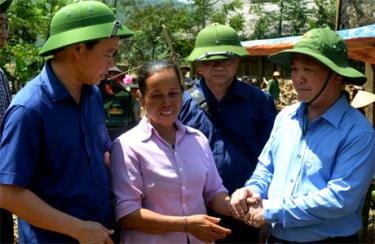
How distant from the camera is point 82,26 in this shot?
1.95 meters

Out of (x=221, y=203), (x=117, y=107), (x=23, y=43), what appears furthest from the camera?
(x=23, y=43)

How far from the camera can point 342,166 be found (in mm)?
2066

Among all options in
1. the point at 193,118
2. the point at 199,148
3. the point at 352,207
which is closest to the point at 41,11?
Answer: the point at 193,118

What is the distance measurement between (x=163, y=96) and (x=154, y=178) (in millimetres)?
360

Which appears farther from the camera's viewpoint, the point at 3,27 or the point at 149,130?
the point at 3,27

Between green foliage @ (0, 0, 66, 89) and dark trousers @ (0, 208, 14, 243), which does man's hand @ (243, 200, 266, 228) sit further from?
green foliage @ (0, 0, 66, 89)

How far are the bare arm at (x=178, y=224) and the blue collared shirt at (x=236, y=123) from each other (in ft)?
2.68

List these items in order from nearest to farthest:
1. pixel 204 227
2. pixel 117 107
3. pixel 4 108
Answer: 1. pixel 204 227
2. pixel 4 108
3. pixel 117 107

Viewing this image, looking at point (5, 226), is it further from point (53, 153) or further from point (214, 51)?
point (214, 51)

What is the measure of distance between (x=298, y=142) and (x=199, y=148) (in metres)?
0.45

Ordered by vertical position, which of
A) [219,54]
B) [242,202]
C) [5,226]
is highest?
[219,54]

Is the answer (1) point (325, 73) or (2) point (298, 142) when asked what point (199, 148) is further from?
(1) point (325, 73)

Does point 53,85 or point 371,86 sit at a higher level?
point 53,85

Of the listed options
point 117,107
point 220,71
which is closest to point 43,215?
point 220,71
